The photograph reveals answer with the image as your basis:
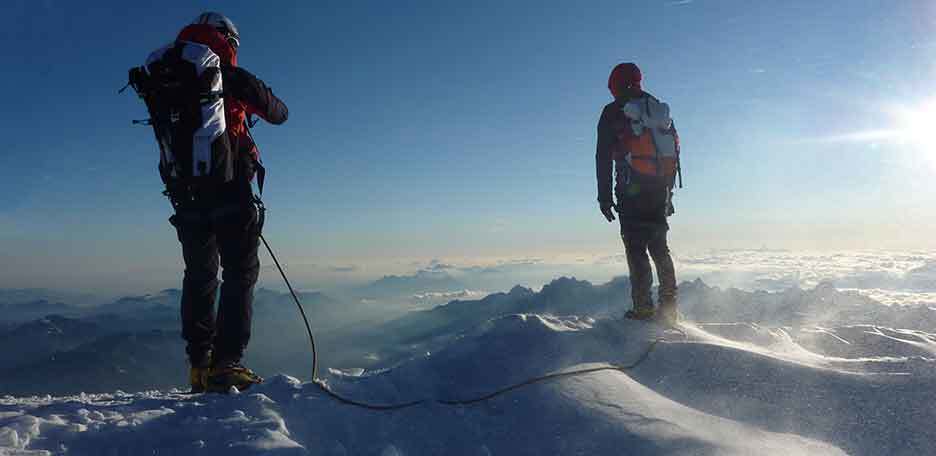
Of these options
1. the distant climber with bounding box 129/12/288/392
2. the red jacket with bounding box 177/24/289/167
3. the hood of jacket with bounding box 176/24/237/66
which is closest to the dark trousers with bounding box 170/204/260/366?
the distant climber with bounding box 129/12/288/392

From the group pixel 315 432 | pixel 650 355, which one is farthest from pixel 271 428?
pixel 650 355

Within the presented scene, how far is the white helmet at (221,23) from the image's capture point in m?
4.68

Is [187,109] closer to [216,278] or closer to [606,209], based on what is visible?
[216,278]

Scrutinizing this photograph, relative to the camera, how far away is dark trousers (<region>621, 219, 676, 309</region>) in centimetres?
686

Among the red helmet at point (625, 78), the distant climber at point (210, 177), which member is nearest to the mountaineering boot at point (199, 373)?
the distant climber at point (210, 177)

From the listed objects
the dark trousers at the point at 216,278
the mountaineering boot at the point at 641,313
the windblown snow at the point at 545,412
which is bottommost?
the windblown snow at the point at 545,412

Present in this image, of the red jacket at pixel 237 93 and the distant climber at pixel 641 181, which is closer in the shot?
the red jacket at pixel 237 93

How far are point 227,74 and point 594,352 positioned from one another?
453 centimetres

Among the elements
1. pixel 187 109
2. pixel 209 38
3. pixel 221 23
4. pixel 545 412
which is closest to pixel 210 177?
pixel 187 109

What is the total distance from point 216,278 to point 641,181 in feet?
18.9

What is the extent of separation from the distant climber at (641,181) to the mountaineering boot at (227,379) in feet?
17.0

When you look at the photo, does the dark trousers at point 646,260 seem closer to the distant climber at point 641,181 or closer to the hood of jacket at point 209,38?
the distant climber at point 641,181

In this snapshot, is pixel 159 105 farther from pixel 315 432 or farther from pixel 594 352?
pixel 594 352

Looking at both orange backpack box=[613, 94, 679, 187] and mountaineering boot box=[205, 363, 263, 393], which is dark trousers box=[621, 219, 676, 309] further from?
mountaineering boot box=[205, 363, 263, 393]
